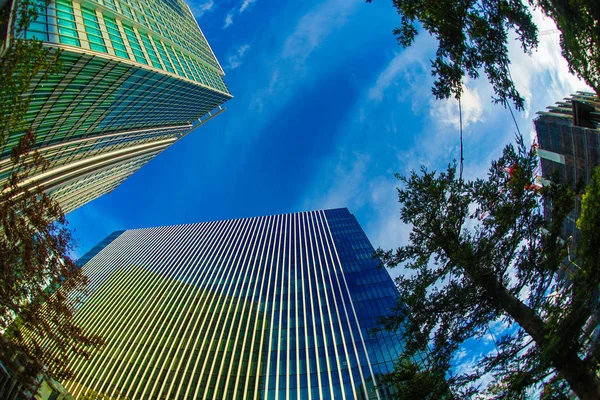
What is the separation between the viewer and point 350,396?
34250 mm

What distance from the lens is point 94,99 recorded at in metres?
31.4

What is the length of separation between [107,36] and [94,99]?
6.46m

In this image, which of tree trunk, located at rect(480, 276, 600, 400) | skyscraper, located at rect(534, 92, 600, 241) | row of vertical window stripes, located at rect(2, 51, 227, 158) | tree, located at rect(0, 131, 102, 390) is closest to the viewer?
tree trunk, located at rect(480, 276, 600, 400)

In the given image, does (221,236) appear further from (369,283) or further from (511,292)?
(511,292)

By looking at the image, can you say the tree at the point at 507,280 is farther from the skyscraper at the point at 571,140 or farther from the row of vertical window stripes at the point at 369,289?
the row of vertical window stripes at the point at 369,289

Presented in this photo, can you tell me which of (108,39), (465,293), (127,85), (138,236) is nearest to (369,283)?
(465,293)

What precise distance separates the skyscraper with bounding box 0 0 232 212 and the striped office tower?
2564cm

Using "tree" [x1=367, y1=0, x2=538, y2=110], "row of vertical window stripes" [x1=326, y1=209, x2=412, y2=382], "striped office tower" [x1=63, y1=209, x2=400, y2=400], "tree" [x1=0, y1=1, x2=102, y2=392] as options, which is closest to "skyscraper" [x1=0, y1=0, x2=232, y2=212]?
"tree" [x1=0, y1=1, x2=102, y2=392]

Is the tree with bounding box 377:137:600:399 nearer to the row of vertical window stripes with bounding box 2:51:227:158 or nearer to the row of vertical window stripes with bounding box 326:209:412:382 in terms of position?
the row of vertical window stripes with bounding box 326:209:412:382

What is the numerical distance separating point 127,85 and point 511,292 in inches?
1534

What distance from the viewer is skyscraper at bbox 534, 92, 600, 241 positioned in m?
22.8

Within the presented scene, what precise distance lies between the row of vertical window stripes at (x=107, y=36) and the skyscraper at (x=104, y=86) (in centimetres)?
7

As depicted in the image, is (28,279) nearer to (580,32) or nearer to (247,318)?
(580,32)

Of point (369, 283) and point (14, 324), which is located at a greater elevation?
point (369, 283)
